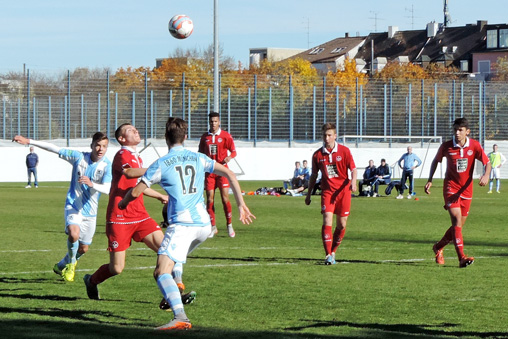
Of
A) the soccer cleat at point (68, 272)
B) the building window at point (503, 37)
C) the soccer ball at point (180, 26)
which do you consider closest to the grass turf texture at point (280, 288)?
the soccer cleat at point (68, 272)

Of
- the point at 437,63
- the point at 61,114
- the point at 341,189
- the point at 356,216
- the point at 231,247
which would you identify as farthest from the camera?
the point at 437,63

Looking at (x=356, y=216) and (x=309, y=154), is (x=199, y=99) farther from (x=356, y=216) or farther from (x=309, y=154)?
(x=356, y=216)

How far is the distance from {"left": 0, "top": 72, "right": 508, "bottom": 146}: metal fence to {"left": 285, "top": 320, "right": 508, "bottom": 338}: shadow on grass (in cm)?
3937

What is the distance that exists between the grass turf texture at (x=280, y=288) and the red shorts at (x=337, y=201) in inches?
29.9

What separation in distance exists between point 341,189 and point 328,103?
37995 mm

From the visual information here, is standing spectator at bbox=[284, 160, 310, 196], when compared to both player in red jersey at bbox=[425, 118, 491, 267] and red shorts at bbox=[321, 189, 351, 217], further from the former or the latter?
player in red jersey at bbox=[425, 118, 491, 267]

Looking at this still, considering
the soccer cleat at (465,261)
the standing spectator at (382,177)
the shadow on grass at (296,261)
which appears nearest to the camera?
the soccer cleat at (465,261)

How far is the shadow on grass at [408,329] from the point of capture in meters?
7.77

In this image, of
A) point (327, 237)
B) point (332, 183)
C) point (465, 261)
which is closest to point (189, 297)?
point (327, 237)

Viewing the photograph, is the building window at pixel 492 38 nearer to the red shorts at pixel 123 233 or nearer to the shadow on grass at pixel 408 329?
the red shorts at pixel 123 233

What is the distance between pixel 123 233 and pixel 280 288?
2266mm

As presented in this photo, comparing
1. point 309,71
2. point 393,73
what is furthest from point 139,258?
point 309,71

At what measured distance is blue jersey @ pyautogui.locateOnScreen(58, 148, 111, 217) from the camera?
10.8 meters

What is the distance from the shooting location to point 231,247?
15.5 m
